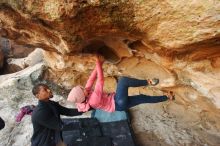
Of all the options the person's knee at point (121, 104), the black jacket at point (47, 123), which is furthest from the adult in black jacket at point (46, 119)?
the person's knee at point (121, 104)

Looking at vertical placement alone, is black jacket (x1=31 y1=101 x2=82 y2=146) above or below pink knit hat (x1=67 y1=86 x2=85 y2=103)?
below

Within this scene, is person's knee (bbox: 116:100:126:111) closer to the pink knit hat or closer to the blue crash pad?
the pink knit hat

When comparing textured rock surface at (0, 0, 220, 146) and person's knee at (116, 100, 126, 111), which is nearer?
textured rock surface at (0, 0, 220, 146)

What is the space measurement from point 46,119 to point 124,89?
45.4 inches

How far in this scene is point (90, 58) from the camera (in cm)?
617

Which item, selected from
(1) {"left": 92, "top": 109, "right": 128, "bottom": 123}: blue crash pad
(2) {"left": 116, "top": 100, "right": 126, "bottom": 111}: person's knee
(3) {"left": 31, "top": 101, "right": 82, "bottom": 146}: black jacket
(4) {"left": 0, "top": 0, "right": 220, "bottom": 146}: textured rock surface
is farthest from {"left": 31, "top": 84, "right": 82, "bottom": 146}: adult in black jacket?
(1) {"left": 92, "top": 109, "right": 128, "bottom": 123}: blue crash pad

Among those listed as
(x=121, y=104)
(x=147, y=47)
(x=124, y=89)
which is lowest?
(x=121, y=104)

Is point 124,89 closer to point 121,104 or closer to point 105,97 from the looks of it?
point 121,104

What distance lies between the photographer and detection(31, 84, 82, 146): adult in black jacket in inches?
173

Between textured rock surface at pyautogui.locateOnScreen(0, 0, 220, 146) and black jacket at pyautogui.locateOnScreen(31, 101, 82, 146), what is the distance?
930 mm

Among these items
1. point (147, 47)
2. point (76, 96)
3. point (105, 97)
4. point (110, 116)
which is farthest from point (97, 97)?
point (110, 116)

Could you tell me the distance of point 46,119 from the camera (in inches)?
175

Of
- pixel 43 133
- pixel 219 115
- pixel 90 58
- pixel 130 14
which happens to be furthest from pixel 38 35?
pixel 219 115

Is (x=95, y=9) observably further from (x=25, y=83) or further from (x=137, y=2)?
(x=25, y=83)
